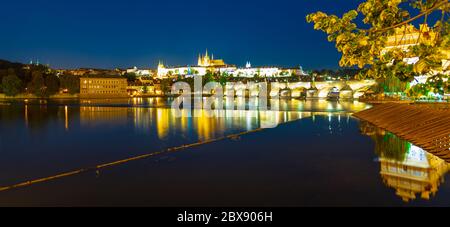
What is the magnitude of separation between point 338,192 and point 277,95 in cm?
7190

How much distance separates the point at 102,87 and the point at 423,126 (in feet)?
242

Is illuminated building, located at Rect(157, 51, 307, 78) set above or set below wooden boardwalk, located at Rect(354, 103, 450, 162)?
above

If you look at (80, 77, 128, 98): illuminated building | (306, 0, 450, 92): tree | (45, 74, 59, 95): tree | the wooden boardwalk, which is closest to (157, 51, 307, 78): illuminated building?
(80, 77, 128, 98): illuminated building

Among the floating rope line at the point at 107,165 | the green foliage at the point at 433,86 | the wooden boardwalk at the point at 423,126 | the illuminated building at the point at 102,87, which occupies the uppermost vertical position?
the illuminated building at the point at 102,87

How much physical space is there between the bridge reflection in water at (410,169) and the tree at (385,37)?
4663 millimetres

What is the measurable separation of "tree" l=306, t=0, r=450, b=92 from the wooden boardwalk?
8.10 m

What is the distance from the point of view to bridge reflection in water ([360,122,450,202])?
8.10 m

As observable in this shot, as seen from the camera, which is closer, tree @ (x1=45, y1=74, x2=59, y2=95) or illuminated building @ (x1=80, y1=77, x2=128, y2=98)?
tree @ (x1=45, y1=74, x2=59, y2=95)

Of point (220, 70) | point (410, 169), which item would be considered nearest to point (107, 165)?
point (410, 169)

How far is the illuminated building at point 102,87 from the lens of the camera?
3113 inches

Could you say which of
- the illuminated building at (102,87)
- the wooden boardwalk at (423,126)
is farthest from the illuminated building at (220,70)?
the wooden boardwalk at (423,126)

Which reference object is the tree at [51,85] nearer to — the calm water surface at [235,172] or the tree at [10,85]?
the tree at [10,85]

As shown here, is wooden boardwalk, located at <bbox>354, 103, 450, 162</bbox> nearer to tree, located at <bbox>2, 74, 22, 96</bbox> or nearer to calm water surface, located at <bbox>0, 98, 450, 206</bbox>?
calm water surface, located at <bbox>0, 98, 450, 206</bbox>
